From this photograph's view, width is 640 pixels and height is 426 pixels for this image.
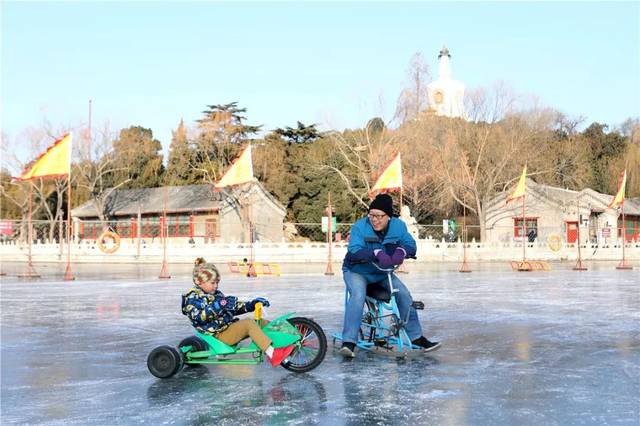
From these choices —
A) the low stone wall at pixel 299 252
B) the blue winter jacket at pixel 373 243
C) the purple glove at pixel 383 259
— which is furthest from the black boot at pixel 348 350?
the low stone wall at pixel 299 252

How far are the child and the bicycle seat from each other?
118 centimetres

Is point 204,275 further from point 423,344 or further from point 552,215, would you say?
point 552,215

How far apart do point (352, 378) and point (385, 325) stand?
125 centimetres

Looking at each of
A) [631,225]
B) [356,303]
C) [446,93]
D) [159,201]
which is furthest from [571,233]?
[446,93]

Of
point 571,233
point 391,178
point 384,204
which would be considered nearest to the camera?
point 384,204

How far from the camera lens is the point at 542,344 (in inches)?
300

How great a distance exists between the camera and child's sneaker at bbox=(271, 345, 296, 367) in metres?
5.90

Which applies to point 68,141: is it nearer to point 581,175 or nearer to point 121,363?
point 121,363

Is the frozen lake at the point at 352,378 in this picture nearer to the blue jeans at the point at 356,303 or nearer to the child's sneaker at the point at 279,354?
the child's sneaker at the point at 279,354

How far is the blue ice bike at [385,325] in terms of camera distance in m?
6.77

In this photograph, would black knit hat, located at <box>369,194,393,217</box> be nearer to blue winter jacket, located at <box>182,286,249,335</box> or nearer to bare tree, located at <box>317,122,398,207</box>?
blue winter jacket, located at <box>182,286,249,335</box>

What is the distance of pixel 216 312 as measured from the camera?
236 inches

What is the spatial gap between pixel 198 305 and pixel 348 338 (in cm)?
153

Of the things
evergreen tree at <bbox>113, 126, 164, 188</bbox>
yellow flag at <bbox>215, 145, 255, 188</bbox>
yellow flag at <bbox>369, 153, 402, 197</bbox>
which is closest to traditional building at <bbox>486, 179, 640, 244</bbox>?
yellow flag at <bbox>369, 153, 402, 197</bbox>
